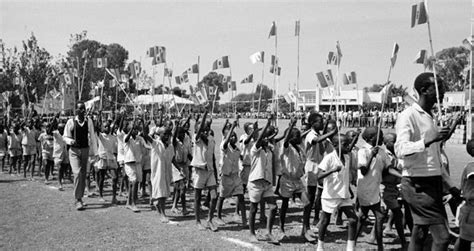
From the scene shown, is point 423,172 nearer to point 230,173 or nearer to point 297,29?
point 230,173

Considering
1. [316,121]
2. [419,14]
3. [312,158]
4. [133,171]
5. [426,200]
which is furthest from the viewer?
[133,171]

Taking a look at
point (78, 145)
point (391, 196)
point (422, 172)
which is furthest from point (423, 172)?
point (78, 145)

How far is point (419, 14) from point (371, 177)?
3.09 m

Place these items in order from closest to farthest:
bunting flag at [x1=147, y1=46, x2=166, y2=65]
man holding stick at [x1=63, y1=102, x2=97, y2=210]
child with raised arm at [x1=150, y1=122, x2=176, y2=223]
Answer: child with raised arm at [x1=150, y1=122, x2=176, y2=223] → man holding stick at [x1=63, y1=102, x2=97, y2=210] → bunting flag at [x1=147, y1=46, x2=166, y2=65]

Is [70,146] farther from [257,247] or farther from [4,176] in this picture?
[4,176]

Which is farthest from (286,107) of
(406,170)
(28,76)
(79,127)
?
(406,170)

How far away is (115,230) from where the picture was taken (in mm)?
8266

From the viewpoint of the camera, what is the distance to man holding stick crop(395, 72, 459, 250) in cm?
434

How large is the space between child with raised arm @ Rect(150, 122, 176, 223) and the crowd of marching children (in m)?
0.02

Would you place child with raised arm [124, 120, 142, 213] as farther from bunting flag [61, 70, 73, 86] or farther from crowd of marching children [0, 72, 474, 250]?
bunting flag [61, 70, 73, 86]

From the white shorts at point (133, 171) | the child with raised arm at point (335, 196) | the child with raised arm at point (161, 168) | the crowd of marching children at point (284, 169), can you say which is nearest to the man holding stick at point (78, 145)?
the crowd of marching children at point (284, 169)

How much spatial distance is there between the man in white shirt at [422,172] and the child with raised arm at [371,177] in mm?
2114

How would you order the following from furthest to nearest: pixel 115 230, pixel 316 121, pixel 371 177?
pixel 115 230, pixel 316 121, pixel 371 177

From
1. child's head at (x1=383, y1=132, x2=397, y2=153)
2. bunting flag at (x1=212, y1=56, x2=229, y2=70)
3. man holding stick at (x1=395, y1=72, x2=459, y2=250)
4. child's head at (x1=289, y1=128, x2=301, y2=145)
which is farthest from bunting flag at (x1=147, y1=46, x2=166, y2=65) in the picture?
man holding stick at (x1=395, y1=72, x2=459, y2=250)
